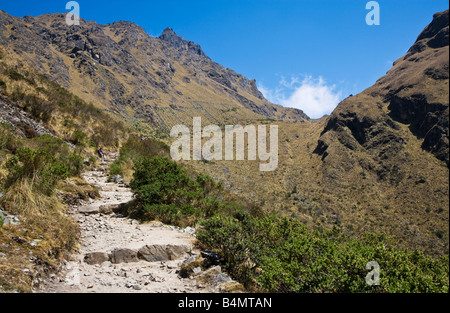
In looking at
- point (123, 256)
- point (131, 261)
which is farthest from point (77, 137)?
point (131, 261)

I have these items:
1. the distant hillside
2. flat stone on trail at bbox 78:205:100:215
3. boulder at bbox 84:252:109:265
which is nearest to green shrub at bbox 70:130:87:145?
flat stone on trail at bbox 78:205:100:215

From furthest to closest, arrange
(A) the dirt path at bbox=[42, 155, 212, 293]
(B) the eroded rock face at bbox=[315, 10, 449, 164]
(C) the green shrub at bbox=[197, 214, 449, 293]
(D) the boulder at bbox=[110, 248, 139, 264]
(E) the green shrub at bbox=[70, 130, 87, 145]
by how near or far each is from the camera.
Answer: (B) the eroded rock face at bbox=[315, 10, 449, 164]
(E) the green shrub at bbox=[70, 130, 87, 145]
(D) the boulder at bbox=[110, 248, 139, 264]
(A) the dirt path at bbox=[42, 155, 212, 293]
(C) the green shrub at bbox=[197, 214, 449, 293]

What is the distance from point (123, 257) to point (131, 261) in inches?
8.0

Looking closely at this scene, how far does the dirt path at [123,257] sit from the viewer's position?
4605mm

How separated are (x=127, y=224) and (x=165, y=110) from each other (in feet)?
369

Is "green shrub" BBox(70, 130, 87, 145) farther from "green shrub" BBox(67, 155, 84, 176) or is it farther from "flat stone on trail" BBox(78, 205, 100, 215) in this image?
"flat stone on trail" BBox(78, 205, 100, 215)

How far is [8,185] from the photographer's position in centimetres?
603

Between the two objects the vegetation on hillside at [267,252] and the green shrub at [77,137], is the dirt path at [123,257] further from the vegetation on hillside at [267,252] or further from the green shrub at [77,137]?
the green shrub at [77,137]

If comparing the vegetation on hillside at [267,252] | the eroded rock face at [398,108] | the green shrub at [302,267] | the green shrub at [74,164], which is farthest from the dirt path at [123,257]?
the eroded rock face at [398,108]

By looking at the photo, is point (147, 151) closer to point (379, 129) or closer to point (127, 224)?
point (127, 224)

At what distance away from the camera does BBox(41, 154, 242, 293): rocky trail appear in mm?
4625

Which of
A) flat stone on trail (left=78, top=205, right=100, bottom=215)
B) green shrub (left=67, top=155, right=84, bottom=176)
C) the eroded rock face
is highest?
the eroded rock face

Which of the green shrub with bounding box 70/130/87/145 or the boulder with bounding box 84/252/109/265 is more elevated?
the green shrub with bounding box 70/130/87/145

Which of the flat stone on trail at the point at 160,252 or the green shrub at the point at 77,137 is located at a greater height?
the green shrub at the point at 77,137
